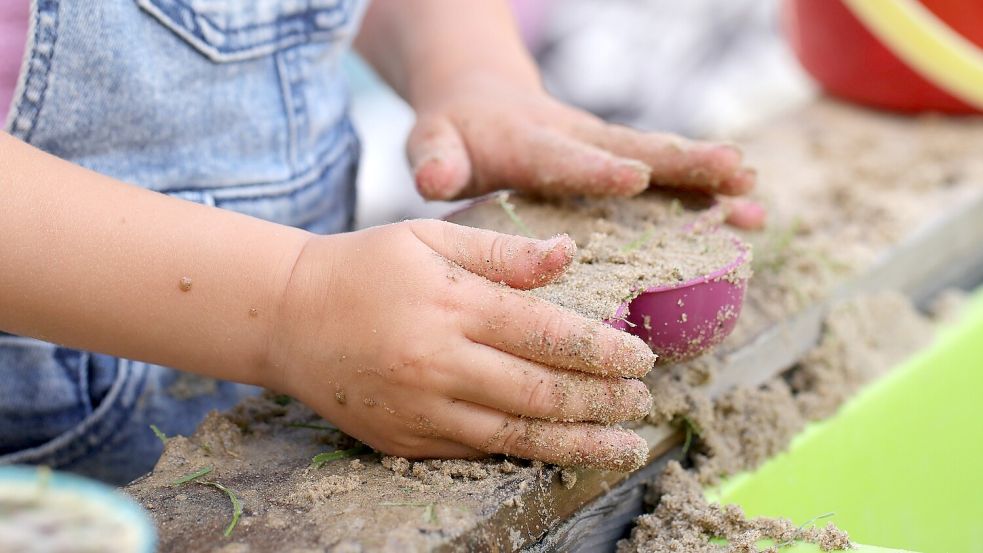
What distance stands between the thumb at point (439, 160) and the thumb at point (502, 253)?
1.02 feet

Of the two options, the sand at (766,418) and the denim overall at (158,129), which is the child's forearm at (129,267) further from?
the sand at (766,418)

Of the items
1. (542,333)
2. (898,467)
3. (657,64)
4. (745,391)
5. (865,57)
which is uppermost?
(542,333)

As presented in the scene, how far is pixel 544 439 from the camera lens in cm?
80

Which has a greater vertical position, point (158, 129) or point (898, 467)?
point (158, 129)

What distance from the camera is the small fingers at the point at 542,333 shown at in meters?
0.77

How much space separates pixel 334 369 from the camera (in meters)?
0.80

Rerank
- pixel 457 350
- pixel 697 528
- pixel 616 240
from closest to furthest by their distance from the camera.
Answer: pixel 457 350 < pixel 697 528 < pixel 616 240

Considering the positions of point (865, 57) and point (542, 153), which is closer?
point (542, 153)

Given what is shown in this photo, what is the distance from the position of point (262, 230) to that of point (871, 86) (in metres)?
1.35

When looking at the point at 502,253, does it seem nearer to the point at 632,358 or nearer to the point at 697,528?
the point at 632,358

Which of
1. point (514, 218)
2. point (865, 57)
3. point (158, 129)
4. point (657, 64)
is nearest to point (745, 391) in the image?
point (514, 218)

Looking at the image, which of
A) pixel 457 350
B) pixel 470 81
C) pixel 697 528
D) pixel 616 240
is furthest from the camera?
pixel 470 81

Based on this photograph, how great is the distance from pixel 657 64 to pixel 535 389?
278 centimetres

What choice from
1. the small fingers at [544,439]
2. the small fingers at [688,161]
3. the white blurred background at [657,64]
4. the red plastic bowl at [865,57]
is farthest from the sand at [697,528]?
the white blurred background at [657,64]
